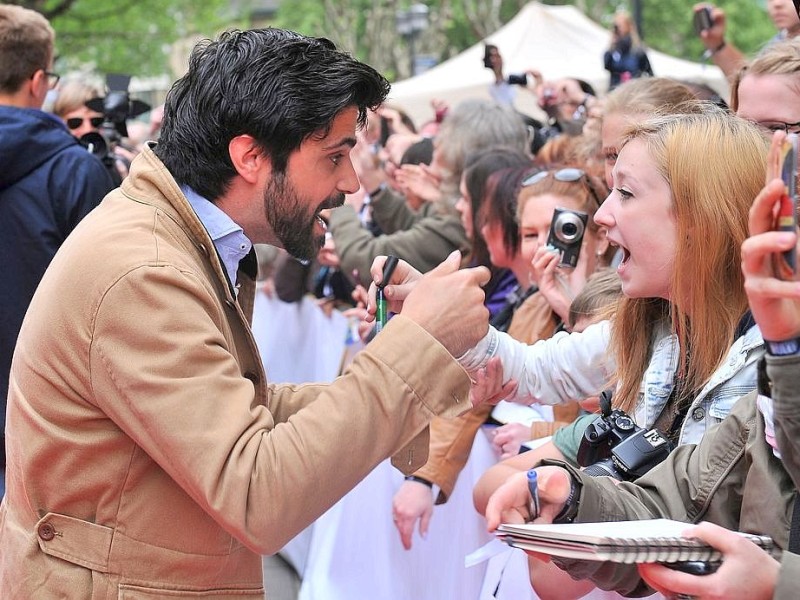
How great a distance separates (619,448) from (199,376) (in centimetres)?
94

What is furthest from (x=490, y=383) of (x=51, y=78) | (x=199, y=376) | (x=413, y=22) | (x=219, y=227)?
(x=413, y=22)

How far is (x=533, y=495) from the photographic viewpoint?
83.7 inches

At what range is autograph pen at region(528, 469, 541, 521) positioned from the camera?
2123 millimetres

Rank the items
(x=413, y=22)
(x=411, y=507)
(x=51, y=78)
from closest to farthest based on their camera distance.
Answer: (x=411, y=507)
(x=51, y=78)
(x=413, y=22)

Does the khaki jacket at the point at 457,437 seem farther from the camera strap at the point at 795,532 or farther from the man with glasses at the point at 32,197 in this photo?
the camera strap at the point at 795,532

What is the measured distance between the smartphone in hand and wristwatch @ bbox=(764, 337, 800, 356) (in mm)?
111

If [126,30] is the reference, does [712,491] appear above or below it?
above

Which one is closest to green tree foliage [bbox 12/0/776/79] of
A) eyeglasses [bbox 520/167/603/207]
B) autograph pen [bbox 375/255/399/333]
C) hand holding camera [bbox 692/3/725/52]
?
hand holding camera [bbox 692/3/725/52]

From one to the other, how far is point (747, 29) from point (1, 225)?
42025 mm

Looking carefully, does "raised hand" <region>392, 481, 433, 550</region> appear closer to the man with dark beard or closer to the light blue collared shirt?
the man with dark beard

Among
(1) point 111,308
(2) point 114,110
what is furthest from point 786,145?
(2) point 114,110

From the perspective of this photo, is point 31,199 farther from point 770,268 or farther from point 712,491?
point 770,268

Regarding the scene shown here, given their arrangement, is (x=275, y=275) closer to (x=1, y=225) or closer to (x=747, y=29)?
(x=1, y=225)

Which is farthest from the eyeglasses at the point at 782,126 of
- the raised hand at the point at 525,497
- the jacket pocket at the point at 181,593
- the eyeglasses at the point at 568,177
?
the jacket pocket at the point at 181,593
